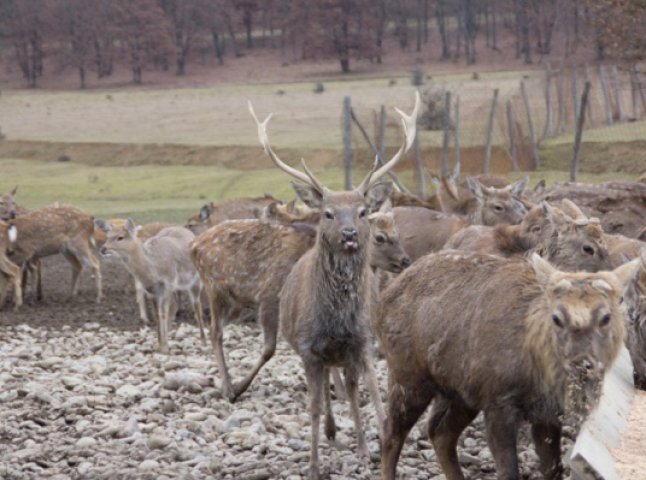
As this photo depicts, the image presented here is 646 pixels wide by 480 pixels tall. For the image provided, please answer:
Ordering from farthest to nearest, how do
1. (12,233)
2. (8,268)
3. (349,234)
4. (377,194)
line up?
(12,233)
(8,268)
(377,194)
(349,234)

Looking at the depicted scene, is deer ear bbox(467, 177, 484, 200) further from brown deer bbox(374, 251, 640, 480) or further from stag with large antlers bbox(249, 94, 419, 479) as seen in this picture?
brown deer bbox(374, 251, 640, 480)

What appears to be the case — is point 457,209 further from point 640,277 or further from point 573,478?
point 573,478

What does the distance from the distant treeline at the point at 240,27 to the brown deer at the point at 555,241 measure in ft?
164

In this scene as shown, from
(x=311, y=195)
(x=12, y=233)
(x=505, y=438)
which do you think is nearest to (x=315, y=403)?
(x=311, y=195)

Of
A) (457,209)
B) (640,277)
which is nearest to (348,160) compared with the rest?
(457,209)

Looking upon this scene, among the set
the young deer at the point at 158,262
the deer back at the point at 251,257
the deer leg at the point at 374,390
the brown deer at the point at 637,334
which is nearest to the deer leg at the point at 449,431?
the deer leg at the point at 374,390

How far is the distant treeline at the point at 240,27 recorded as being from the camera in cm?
6650

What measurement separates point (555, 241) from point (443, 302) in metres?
3.52

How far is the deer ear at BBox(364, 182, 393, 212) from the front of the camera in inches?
402

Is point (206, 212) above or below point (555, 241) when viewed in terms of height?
below

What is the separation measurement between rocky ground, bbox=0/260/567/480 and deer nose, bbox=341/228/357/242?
1.66 meters

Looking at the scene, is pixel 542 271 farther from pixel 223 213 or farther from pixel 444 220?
pixel 223 213

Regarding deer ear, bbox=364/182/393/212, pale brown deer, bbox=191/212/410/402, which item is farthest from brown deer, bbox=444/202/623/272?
pale brown deer, bbox=191/212/410/402

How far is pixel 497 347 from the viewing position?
7324mm
